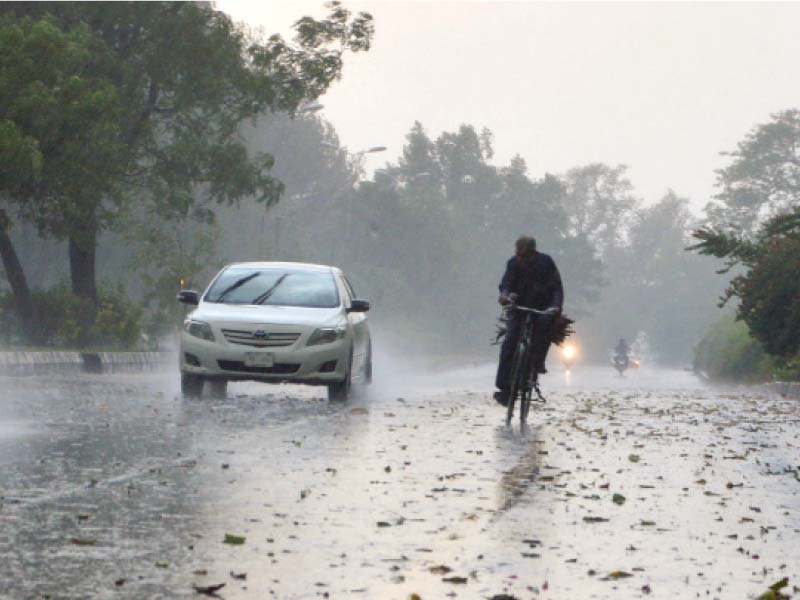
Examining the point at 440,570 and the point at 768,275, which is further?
the point at 768,275

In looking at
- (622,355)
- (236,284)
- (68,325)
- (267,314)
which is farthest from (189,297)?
(622,355)

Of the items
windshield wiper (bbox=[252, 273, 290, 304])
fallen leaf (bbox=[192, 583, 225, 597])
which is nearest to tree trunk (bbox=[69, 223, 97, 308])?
windshield wiper (bbox=[252, 273, 290, 304])

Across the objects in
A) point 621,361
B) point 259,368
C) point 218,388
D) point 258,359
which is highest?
point 258,359

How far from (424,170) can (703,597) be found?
128 m

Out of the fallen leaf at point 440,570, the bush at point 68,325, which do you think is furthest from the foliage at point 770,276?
the fallen leaf at point 440,570

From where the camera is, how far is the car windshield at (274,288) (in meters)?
22.2

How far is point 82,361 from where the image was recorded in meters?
32.1

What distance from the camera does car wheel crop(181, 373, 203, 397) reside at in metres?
21.1

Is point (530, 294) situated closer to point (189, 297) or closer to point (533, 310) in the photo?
point (533, 310)

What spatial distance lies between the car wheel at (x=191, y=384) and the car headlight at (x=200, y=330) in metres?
0.48

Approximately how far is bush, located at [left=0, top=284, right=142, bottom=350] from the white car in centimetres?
1598

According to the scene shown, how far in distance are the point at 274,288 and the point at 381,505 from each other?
479 inches

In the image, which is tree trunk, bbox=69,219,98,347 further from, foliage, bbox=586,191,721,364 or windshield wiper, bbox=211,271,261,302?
foliage, bbox=586,191,721,364

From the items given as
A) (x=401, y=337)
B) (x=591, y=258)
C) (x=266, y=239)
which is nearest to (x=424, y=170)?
(x=591, y=258)
